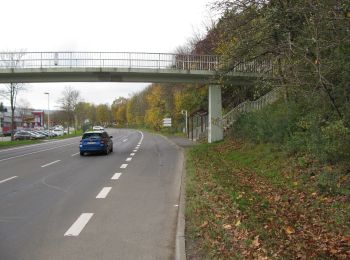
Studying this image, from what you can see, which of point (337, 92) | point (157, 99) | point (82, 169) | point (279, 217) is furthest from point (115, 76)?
point (157, 99)

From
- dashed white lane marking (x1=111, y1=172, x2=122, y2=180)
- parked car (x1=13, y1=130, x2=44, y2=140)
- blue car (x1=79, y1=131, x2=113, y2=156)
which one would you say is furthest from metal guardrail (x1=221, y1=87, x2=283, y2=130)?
parked car (x1=13, y1=130, x2=44, y2=140)

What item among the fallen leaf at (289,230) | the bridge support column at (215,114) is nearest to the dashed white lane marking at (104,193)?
the fallen leaf at (289,230)

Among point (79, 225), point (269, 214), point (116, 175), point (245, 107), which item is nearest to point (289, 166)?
point (269, 214)

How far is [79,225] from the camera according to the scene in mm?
7734

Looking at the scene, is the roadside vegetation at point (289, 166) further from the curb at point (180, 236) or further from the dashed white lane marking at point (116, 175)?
the dashed white lane marking at point (116, 175)

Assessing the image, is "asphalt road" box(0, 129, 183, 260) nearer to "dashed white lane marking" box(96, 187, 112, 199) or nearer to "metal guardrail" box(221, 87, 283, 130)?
"dashed white lane marking" box(96, 187, 112, 199)

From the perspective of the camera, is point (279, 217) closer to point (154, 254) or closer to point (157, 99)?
point (154, 254)

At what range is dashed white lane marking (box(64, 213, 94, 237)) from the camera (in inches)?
282

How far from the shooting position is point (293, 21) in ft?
41.5

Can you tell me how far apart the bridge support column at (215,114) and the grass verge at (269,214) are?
58.2 feet

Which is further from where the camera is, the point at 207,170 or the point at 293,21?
the point at 207,170

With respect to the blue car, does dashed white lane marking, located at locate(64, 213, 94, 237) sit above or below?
below

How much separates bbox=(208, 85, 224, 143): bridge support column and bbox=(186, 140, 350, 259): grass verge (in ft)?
58.2

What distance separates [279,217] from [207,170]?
760 centimetres
